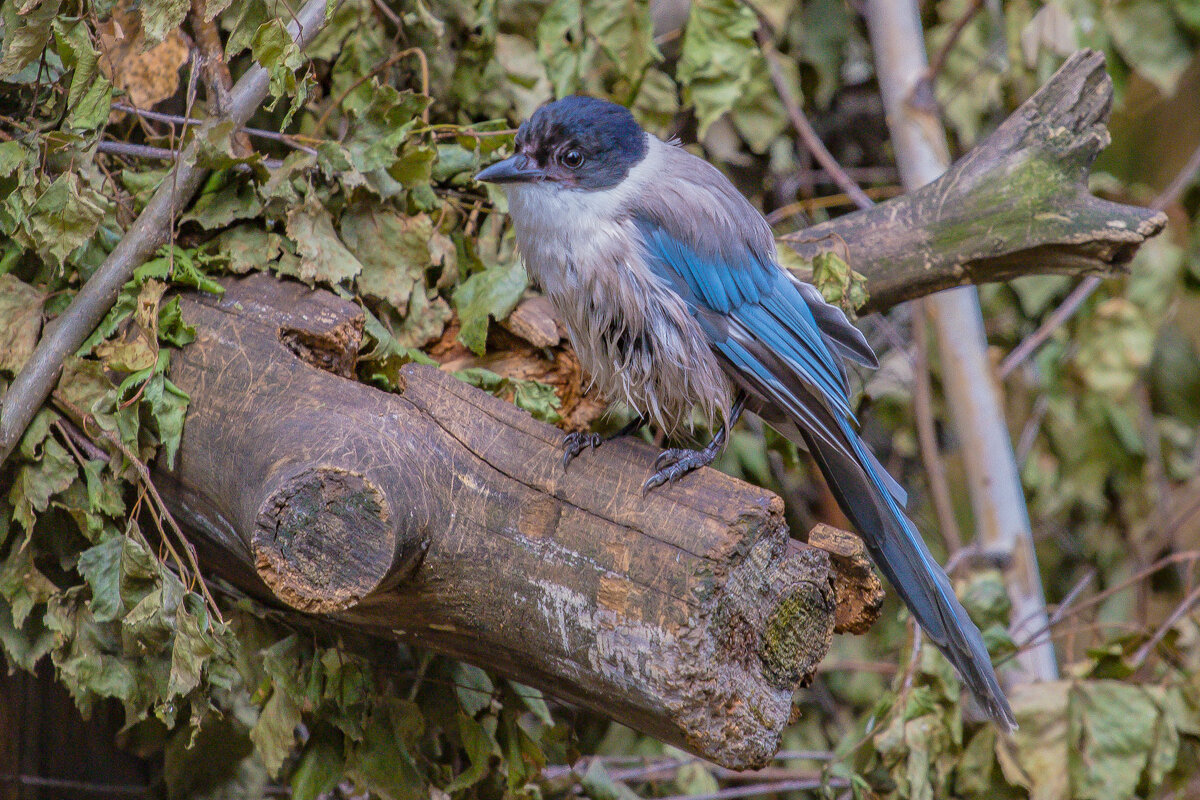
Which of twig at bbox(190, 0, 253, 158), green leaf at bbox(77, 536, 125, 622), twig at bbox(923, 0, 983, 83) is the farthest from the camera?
twig at bbox(923, 0, 983, 83)

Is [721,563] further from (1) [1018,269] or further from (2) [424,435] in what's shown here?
(1) [1018,269]

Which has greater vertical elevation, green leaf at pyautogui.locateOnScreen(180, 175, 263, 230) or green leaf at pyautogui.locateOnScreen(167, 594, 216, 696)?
green leaf at pyautogui.locateOnScreen(180, 175, 263, 230)

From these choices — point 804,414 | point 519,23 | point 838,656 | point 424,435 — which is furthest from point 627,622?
point 838,656

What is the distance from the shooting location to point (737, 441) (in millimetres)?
2957

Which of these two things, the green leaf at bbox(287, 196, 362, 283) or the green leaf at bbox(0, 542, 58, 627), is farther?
the green leaf at bbox(287, 196, 362, 283)

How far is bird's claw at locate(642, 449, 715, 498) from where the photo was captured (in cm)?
152

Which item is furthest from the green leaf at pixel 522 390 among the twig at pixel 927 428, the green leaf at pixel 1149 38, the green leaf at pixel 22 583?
the green leaf at pixel 1149 38

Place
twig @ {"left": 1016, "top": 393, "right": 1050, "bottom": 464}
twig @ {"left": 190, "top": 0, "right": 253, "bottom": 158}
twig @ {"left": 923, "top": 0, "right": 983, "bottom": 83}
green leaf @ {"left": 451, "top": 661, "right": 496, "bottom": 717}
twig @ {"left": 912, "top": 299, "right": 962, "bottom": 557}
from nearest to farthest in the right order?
twig @ {"left": 190, "top": 0, "right": 253, "bottom": 158} → green leaf @ {"left": 451, "top": 661, "right": 496, "bottom": 717} → twig @ {"left": 923, "top": 0, "right": 983, "bottom": 83} → twig @ {"left": 912, "top": 299, "right": 962, "bottom": 557} → twig @ {"left": 1016, "top": 393, "right": 1050, "bottom": 464}

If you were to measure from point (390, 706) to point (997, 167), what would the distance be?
1.68m

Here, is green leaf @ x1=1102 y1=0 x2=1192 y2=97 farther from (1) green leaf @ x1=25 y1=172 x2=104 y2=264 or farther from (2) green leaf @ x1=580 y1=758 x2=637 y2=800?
(1) green leaf @ x1=25 y1=172 x2=104 y2=264

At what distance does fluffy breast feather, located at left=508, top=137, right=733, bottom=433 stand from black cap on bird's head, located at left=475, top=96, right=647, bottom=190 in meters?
0.03

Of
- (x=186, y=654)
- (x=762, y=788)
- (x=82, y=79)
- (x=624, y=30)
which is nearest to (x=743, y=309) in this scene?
(x=624, y=30)

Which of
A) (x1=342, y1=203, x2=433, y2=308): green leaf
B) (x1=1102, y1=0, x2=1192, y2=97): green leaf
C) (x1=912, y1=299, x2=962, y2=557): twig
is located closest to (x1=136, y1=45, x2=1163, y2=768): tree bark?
(x1=342, y1=203, x2=433, y2=308): green leaf

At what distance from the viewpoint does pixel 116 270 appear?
70.1 inches
